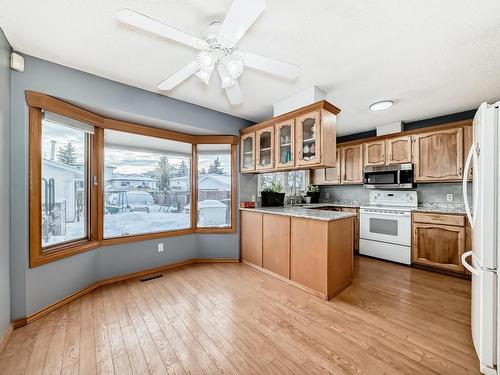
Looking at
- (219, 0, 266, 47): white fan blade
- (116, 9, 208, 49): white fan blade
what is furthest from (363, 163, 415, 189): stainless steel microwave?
(116, 9, 208, 49): white fan blade

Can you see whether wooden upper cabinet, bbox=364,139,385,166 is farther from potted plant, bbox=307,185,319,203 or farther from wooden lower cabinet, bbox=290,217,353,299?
wooden lower cabinet, bbox=290,217,353,299

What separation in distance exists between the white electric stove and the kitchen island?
1270 millimetres

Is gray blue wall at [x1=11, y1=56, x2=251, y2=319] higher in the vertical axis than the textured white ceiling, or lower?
lower

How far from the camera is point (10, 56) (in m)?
1.81

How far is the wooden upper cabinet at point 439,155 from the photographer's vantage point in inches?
126

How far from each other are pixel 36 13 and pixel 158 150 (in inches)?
73.0

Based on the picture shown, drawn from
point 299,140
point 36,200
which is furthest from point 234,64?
point 36,200

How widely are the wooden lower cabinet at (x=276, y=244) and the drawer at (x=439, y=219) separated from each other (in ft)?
7.14

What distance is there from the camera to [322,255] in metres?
2.40

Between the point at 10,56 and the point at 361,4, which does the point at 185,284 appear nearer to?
the point at 10,56

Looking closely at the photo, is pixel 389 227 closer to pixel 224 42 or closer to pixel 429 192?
pixel 429 192

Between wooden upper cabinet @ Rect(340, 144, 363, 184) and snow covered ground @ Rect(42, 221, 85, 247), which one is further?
wooden upper cabinet @ Rect(340, 144, 363, 184)

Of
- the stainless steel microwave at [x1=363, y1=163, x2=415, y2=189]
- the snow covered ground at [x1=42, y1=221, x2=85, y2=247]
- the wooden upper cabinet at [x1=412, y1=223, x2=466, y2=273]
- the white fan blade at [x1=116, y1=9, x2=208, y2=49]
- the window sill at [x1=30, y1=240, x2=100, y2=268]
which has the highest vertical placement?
the white fan blade at [x1=116, y1=9, x2=208, y2=49]

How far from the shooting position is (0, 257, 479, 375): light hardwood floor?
147 cm
